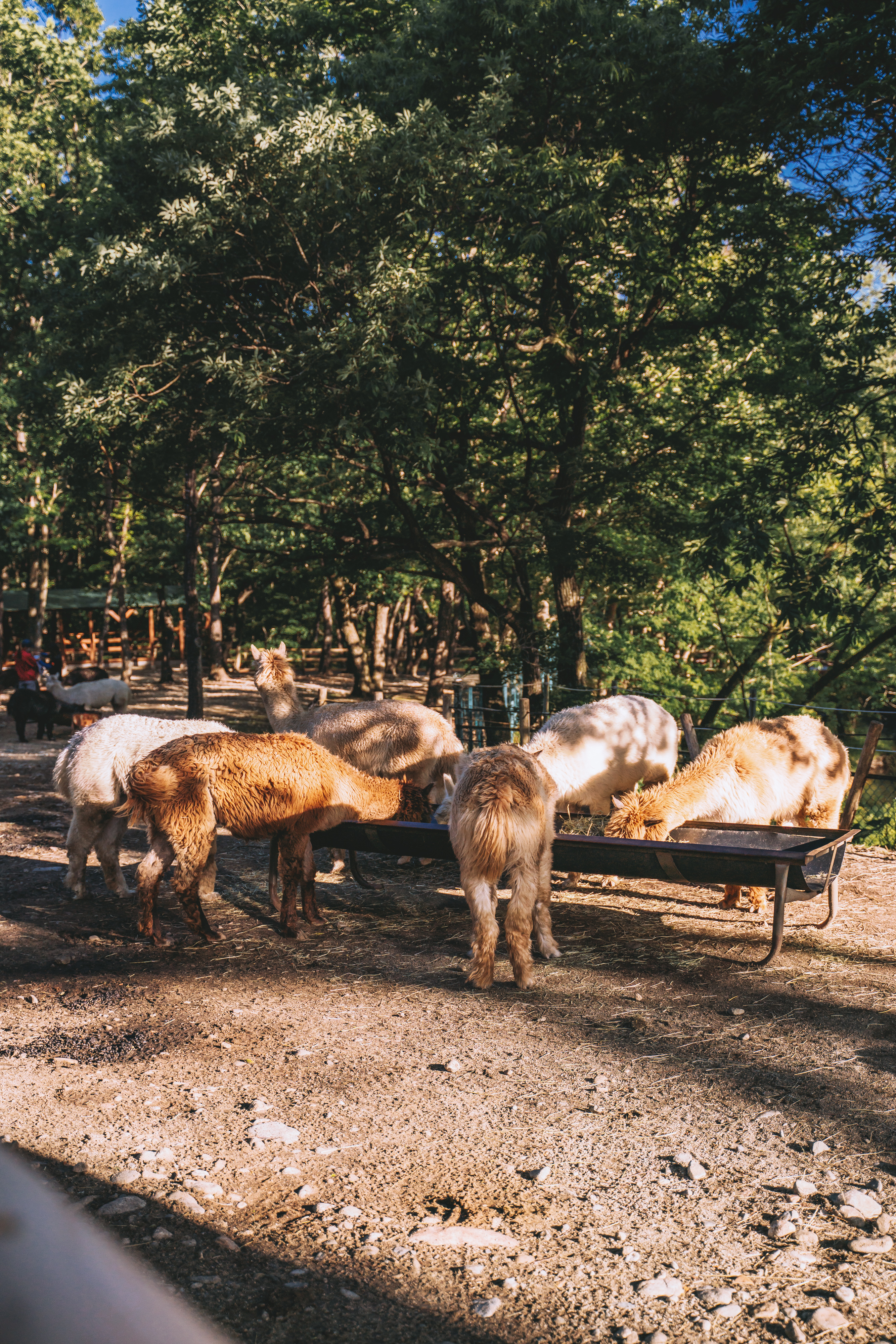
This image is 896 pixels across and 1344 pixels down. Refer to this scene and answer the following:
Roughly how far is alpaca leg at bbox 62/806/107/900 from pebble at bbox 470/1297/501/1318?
541 cm

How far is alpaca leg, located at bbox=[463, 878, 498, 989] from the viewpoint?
5793 millimetres

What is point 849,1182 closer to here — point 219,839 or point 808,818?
point 808,818

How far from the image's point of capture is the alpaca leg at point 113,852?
7.75 m

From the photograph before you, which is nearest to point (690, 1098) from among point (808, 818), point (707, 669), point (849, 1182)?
point (849, 1182)

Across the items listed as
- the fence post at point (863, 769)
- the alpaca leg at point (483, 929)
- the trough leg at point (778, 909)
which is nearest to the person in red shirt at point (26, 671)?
the alpaca leg at point (483, 929)

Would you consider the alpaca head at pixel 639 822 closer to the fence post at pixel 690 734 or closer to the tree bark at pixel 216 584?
the fence post at pixel 690 734

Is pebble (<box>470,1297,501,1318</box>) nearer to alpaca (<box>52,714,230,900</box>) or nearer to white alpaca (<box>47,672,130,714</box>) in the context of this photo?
alpaca (<box>52,714,230,900</box>)

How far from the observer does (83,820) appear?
7691 millimetres

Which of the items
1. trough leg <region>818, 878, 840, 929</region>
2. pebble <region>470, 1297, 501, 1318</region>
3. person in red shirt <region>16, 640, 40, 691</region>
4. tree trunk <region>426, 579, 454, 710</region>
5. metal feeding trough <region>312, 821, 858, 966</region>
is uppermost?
tree trunk <region>426, 579, 454, 710</region>

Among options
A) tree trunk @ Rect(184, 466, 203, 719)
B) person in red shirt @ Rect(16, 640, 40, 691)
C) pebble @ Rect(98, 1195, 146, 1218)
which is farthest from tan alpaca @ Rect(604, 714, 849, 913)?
person in red shirt @ Rect(16, 640, 40, 691)

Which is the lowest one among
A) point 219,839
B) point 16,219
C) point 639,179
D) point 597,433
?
point 219,839

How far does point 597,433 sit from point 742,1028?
1224 cm

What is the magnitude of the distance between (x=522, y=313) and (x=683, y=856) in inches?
430

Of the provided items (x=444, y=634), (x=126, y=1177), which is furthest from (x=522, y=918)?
(x=444, y=634)
